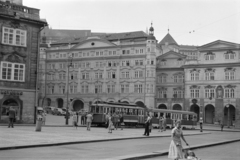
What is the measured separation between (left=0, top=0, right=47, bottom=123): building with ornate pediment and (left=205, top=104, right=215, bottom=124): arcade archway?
43921 mm

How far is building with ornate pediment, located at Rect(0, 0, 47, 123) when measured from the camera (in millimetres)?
38875

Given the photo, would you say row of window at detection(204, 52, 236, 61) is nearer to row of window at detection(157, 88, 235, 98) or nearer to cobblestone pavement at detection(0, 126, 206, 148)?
row of window at detection(157, 88, 235, 98)

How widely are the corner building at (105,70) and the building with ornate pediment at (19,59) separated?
3676 cm

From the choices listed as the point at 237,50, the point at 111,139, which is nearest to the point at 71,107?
the point at 237,50

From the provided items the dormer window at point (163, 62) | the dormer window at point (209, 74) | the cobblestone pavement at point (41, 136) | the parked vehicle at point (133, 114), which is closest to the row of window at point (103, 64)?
the dormer window at point (163, 62)

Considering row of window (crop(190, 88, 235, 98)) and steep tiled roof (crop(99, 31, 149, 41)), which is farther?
steep tiled roof (crop(99, 31, 149, 41))

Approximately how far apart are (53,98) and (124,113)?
1712 inches

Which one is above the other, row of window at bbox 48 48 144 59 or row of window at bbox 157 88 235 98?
row of window at bbox 48 48 144 59

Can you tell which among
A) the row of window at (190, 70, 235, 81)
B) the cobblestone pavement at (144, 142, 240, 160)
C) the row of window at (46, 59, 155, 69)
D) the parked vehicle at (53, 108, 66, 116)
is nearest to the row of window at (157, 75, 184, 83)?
the row of window at (190, 70, 235, 81)

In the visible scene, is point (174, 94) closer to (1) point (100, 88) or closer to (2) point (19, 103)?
(1) point (100, 88)

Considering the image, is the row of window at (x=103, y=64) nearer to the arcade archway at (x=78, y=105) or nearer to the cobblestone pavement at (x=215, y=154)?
the arcade archway at (x=78, y=105)

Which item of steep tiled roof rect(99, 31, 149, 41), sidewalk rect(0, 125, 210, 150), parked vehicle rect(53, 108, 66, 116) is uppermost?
steep tiled roof rect(99, 31, 149, 41)

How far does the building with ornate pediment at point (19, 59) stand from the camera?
128 ft

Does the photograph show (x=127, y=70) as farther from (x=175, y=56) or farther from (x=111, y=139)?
(x=111, y=139)
